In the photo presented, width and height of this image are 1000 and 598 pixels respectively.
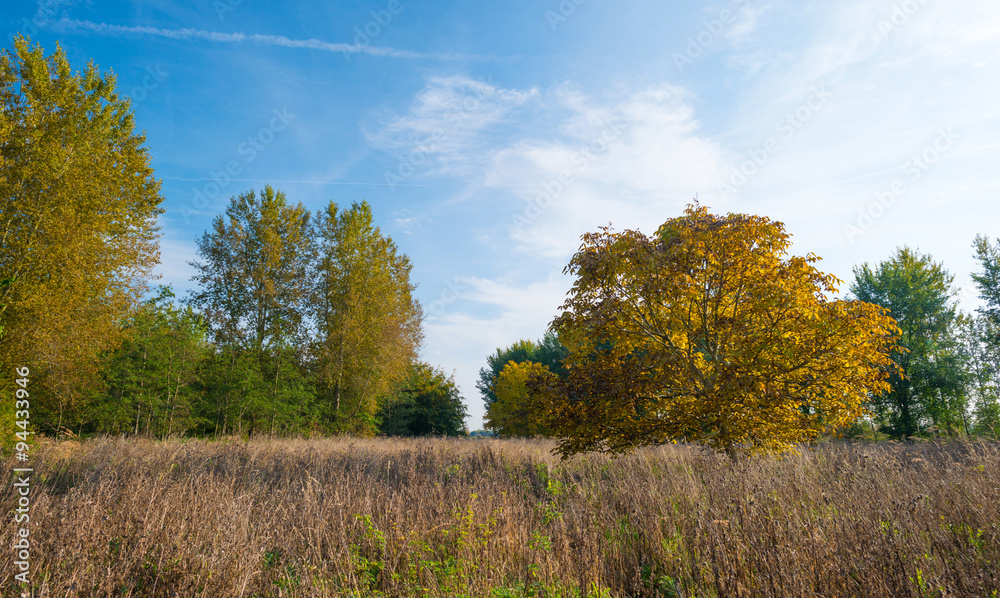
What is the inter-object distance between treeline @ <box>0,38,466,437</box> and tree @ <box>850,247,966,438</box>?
1032 inches

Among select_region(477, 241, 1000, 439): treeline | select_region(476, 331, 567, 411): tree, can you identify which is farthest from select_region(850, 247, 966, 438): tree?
select_region(476, 331, 567, 411): tree

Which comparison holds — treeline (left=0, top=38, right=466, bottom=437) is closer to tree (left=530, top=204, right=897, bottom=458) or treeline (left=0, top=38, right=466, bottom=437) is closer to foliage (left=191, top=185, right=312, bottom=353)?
foliage (left=191, top=185, right=312, bottom=353)

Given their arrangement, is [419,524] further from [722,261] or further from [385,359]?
[385,359]

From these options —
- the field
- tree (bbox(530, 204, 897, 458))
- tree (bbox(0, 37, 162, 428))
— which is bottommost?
the field

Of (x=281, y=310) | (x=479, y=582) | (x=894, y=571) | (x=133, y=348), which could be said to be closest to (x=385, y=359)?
(x=281, y=310)

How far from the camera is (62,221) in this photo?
34.7 feet

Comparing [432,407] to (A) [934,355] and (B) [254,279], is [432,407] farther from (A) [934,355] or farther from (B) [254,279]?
(A) [934,355]

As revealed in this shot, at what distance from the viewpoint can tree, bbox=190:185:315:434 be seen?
18500 mm

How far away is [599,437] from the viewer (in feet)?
22.2

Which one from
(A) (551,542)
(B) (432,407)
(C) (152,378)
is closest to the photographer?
(A) (551,542)

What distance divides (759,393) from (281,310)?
20.5 m

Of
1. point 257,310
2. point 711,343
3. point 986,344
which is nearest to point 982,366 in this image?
point 986,344

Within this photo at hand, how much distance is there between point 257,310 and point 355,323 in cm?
444

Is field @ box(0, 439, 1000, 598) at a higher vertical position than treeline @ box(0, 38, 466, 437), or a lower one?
lower
